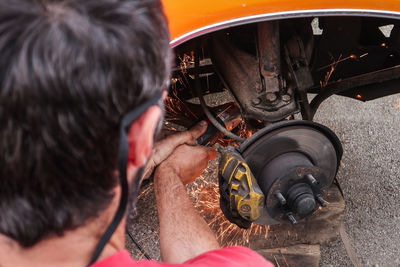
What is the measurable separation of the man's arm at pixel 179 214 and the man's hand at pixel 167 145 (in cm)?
3

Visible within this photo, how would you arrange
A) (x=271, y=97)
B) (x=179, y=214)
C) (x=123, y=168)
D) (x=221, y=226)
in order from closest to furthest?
(x=123, y=168), (x=179, y=214), (x=271, y=97), (x=221, y=226)

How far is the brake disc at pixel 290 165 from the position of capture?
1.91 metres

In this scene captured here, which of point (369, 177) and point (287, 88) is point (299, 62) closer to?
point (287, 88)

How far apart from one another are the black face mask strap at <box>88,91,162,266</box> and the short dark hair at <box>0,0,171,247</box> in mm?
18

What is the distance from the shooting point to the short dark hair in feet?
2.57

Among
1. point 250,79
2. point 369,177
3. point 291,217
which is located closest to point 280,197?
point 291,217

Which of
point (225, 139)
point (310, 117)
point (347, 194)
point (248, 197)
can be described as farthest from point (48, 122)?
point (347, 194)

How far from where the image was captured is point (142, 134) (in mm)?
969

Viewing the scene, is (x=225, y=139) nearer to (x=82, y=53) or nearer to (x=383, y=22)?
(x=383, y=22)

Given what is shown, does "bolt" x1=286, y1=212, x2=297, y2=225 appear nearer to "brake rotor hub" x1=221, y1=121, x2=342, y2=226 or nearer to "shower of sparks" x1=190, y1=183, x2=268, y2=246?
"brake rotor hub" x1=221, y1=121, x2=342, y2=226

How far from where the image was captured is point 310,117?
2180 mm

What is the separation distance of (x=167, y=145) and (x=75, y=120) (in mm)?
1262

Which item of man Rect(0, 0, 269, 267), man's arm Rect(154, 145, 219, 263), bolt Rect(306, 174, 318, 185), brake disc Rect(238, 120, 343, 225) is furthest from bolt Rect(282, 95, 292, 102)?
man Rect(0, 0, 269, 267)

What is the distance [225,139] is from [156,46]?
1.70 metres
